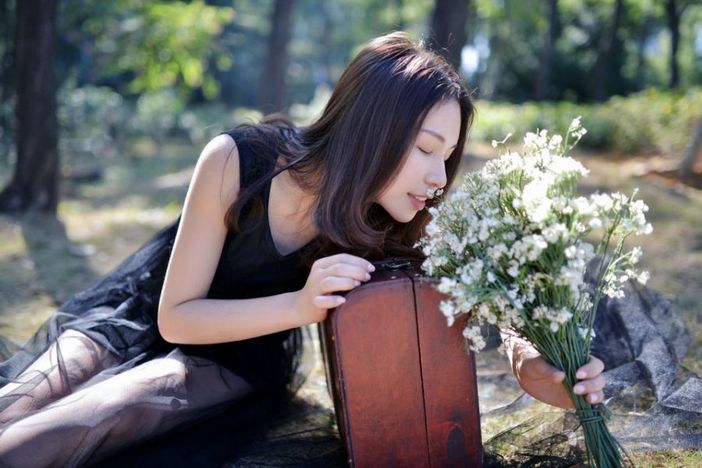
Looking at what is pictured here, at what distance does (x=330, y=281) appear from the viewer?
1899mm

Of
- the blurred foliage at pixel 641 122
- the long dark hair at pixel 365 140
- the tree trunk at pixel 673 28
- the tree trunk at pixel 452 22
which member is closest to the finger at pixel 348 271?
the long dark hair at pixel 365 140

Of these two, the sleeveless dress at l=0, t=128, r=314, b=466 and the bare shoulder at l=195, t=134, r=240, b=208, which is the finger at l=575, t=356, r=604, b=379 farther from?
the bare shoulder at l=195, t=134, r=240, b=208

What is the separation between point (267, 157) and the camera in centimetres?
238

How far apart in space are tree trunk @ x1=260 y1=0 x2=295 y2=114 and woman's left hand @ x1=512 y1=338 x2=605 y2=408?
893cm

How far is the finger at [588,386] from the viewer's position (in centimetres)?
181

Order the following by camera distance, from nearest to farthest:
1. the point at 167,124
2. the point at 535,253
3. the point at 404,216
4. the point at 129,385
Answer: the point at 535,253
the point at 129,385
the point at 404,216
the point at 167,124

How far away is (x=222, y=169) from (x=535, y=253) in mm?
1097

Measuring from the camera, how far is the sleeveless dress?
1980 millimetres

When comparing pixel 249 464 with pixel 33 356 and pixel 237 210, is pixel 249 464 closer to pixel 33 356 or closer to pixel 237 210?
pixel 237 210

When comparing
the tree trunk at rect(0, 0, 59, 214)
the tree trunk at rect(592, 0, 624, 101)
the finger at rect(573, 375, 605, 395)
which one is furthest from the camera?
the tree trunk at rect(592, 0, 624, 101)

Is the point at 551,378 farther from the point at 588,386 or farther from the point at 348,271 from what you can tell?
the point at 348,271

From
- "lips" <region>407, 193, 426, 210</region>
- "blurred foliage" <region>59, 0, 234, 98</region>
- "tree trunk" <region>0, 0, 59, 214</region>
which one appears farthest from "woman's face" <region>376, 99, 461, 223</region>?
"blurred foliage" <region>59, 0, 234, 98</region>

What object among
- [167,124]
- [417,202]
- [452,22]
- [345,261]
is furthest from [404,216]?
[167,124]

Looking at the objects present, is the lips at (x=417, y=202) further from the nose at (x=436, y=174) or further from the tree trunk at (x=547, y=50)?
the tree trunk at (x=547, y=50)
